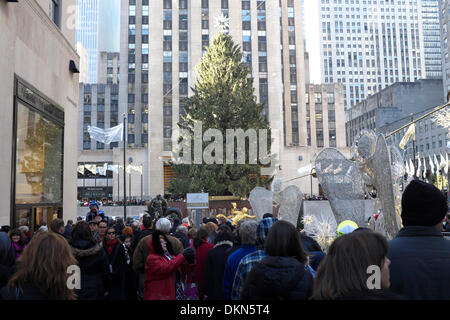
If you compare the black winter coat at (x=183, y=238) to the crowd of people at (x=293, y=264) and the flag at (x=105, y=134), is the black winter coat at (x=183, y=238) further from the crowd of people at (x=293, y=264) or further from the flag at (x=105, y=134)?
the flag at (x=105, y=134)

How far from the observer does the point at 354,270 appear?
2.33 m

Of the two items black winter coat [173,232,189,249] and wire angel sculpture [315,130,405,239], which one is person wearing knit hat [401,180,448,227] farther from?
black winter coat [173,232,189,249]

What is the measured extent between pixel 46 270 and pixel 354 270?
227 centimetres

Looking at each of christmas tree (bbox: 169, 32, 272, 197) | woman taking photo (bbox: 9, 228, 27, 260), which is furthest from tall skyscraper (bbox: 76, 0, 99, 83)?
woman taking photo (bbox: 9, 228, 27, 260)

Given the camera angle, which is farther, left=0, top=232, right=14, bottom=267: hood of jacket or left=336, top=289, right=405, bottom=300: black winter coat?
left=0, top=232, right=14, bottom=267: hood of jacket

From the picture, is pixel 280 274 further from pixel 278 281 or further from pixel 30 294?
pixel 30 294

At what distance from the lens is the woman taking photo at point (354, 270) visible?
2.29 m

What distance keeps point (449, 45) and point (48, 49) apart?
85537mm

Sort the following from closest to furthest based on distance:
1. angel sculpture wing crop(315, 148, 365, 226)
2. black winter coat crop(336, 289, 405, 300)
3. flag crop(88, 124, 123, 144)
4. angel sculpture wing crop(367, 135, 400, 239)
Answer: black winter coat crop(336, 289, 405, 300)
angel sculpture wing crop(367, 135, 400, 239)
angel sculpture wing crop(315, 148, 365, 226)
flag crop(88, 124, 123, 144)

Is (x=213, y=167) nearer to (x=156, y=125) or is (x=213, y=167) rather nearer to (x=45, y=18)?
(x=45, y=18)

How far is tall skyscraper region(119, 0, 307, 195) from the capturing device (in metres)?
58.1

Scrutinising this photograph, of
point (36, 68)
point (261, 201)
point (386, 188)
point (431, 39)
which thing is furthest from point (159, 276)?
point (431, 39)

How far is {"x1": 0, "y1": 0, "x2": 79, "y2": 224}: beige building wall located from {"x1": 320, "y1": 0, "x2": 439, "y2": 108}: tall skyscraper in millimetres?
138622
